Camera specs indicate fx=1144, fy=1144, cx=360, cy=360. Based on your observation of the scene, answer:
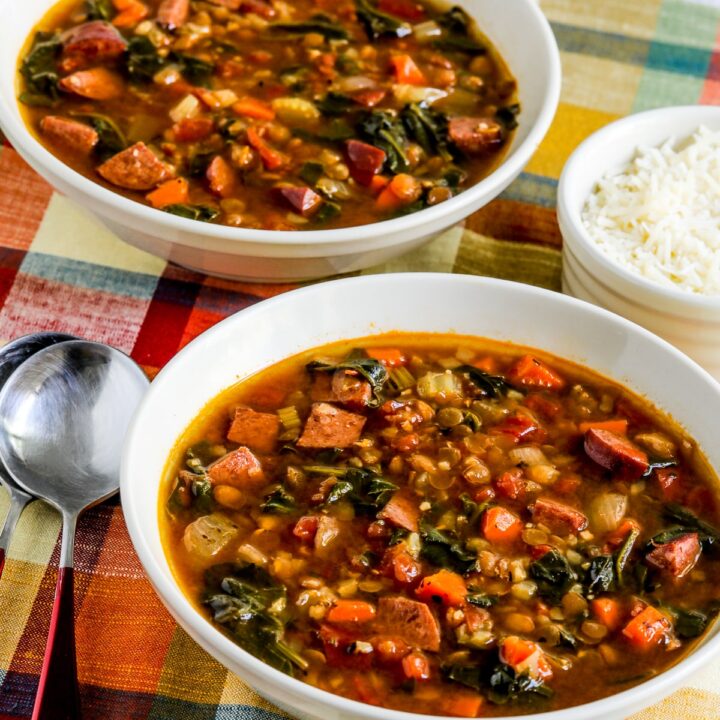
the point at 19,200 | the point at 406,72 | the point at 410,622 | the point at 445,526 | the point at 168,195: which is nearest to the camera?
the point at 410,622

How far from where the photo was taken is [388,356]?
13.8 feet

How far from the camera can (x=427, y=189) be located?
4879 mm

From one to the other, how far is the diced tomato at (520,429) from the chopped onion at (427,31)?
8.27 feet

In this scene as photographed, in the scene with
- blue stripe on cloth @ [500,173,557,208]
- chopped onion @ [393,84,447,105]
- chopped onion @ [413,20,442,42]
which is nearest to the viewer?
chopped onion @ [393,84,447,105]

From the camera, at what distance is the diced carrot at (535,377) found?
4148 millimetres

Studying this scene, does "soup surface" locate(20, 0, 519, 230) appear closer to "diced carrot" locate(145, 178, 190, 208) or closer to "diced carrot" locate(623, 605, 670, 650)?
"diced carrot" locate(145, 178, 190, 208)

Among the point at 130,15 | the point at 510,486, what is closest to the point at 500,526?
the point at 510,486

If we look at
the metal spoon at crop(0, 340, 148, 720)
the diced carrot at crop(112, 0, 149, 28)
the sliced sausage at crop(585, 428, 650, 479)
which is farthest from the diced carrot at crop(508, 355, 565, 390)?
the diced carrot at crop(112, 0, 149, 28)

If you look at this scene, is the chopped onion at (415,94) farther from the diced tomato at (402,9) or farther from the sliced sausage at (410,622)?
the sliced sausage at (410,622)

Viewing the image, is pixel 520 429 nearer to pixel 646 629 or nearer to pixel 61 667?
pixel 646 629

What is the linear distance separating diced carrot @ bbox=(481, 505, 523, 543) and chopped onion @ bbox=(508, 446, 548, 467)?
258 millimetres

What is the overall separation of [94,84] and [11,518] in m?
2.24

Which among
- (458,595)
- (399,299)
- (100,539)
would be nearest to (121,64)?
(399,299)

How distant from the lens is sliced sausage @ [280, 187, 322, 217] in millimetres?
4734
